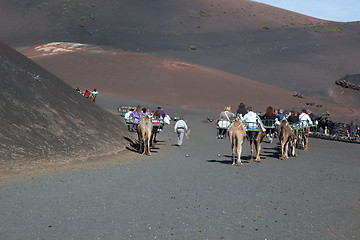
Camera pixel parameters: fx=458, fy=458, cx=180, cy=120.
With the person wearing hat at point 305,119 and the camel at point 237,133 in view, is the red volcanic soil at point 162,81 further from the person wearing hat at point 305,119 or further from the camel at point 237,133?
the camel at point 237,133

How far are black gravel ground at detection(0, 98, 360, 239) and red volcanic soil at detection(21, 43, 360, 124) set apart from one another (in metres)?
45.4

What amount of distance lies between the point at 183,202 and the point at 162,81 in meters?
63.5

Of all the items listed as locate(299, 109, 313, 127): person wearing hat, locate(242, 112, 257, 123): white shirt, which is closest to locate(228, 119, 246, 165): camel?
locate(242, 112, 257, 123): white shirt

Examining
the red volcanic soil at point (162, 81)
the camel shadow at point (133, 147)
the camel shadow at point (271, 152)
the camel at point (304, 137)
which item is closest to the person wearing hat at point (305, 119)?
the camel at point (304, 137)

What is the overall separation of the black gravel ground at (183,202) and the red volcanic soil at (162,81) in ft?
149

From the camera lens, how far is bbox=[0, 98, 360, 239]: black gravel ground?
873 centimetres

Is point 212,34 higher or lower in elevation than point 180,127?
higher

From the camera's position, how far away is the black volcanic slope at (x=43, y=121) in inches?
672

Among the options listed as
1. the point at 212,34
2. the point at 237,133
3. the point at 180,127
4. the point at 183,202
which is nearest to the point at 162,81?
the point at 212,34

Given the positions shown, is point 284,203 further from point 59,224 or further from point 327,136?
point 327,136

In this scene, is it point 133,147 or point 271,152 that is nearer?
point 133,147

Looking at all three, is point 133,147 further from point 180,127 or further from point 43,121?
point 43,121

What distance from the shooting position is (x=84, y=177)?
1421 centimetres

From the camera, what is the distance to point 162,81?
74062 millimetres
